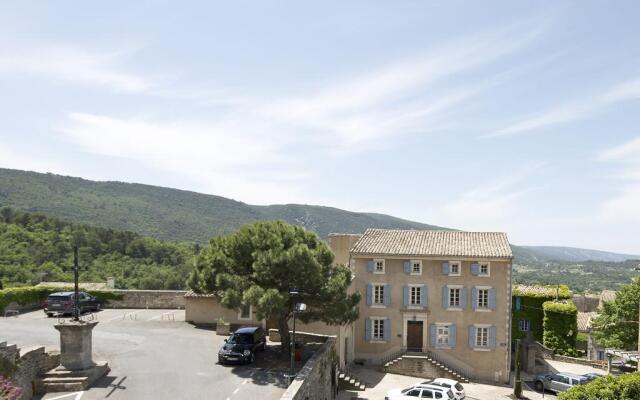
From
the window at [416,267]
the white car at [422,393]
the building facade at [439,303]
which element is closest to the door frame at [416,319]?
the building facade at [439,303]

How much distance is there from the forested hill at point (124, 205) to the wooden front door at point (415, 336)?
94617mm

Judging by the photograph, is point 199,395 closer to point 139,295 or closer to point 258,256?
point 258,256

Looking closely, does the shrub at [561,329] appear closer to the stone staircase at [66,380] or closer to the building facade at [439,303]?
the building facade at [439,303]

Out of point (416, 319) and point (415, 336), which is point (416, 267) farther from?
point (415, 336)

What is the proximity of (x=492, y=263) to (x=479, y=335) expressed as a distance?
5290 millimetres

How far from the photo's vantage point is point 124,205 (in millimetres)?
142625

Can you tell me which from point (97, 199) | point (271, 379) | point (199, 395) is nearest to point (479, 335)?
point (271, 379)

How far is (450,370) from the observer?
118 feet

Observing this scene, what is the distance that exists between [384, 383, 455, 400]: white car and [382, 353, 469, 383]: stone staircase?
6.09m

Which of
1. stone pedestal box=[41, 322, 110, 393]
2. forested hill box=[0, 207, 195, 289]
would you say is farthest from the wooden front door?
forested hill box=[0, 207, 195, 289]

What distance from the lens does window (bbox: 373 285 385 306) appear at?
3812cm

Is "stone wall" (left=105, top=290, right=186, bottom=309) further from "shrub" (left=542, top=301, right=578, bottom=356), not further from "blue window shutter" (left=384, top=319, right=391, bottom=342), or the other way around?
"shrub" (left=542, top=301, right=578, bottom=356)

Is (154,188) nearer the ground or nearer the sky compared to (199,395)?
nearer the sky

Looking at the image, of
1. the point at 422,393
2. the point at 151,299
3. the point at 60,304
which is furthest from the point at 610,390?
the point at 151,299
